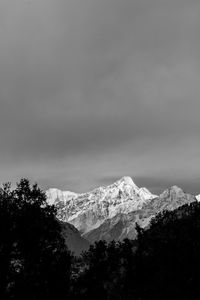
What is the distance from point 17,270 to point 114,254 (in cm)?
5536

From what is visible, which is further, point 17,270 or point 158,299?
point 158,299

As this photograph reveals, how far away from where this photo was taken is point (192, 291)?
73688 mm

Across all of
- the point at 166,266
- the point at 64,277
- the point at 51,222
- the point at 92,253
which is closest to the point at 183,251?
the point at 166,266

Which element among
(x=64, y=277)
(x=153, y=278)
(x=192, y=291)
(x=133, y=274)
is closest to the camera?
(x=64, y=277)

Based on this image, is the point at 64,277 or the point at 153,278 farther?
the point at 153,278

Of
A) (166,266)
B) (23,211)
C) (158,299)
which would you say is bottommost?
(158,299)

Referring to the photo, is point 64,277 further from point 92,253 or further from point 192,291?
point 92,253

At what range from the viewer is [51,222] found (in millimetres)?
46688

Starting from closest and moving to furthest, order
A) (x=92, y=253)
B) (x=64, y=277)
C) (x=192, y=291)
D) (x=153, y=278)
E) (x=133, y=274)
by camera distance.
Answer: (x=64, y=277) → (x=192, y=291) → (x=153, y=278) → (x=133, y=274) → (x=92, y=253)

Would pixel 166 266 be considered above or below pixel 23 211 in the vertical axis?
below

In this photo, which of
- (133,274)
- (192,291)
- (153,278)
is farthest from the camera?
(133,274)

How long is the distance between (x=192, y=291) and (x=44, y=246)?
36.9 metres

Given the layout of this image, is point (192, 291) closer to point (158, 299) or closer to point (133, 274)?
→ point (158, 299)

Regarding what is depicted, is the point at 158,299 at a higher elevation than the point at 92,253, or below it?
below
